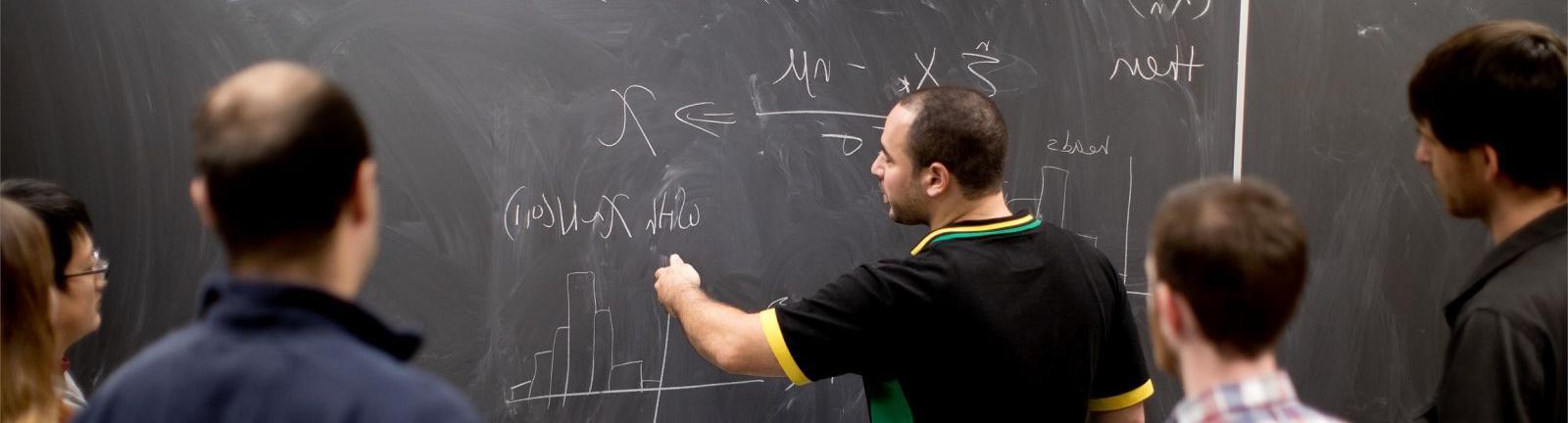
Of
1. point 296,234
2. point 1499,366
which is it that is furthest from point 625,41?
point 1499,366

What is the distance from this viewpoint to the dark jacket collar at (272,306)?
108cm

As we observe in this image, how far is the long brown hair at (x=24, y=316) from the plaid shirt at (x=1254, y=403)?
4.64ft

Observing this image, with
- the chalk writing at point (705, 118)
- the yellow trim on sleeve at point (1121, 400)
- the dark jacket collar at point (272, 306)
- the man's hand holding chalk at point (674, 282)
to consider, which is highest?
the dark jacket collar at point (272, 306)

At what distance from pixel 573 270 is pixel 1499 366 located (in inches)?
61.9

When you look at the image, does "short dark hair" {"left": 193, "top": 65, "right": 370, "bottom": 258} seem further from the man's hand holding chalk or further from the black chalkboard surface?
the man's hand holding chalk

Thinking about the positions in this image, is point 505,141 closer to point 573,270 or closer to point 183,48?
point 573,270

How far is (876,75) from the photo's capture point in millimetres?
2676

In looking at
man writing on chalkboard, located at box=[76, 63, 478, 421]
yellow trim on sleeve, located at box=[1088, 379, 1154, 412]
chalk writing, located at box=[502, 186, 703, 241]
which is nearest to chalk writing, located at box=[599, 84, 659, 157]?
chalk writing, located at box=[502, 186, 703, 241]

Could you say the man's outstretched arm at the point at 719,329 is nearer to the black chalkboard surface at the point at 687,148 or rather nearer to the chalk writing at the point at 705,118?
the black chalkboard surface at the point at 687,148

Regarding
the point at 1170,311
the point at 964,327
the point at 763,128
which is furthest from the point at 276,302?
the point at 763,128

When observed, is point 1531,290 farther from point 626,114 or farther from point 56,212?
point 56,212

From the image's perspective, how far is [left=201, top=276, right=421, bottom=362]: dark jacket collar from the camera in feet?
3.55

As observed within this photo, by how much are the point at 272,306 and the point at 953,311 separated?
1236 millimetres

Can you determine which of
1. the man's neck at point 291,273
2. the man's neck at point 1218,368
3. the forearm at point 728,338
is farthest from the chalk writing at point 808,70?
the man's neck at point 291,273
